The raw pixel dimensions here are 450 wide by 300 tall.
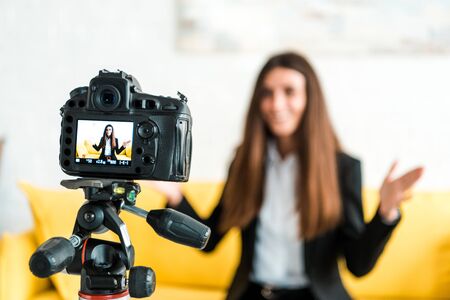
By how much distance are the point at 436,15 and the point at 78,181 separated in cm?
180

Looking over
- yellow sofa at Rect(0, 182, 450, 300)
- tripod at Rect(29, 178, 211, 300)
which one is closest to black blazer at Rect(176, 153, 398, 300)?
yellow sofa at Rect(0, 182, 450, 300)

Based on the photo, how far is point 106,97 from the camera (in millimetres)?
649

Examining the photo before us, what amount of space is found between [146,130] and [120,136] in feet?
0.10

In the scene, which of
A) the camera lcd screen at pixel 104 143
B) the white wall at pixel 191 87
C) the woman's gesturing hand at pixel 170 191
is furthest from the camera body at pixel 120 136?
the white wall at pixel 191 87

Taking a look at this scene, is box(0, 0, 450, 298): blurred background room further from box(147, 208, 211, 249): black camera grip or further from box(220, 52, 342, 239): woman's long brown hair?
box(147, 208, 211, 249): black camera grip

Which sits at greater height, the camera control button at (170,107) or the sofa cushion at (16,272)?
the camera control button at (170,107)

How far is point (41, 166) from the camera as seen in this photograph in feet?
7.04

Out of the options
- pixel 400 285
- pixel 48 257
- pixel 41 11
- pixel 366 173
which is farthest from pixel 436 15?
pixel 48 257

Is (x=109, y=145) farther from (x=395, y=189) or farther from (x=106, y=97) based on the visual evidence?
(x=395, y=189)

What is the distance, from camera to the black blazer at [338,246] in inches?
56.1

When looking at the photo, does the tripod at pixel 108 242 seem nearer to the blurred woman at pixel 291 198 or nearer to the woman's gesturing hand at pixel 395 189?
the woman's gesturing hand at pixel 395 189

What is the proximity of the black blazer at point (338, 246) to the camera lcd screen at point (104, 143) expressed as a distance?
73 cm

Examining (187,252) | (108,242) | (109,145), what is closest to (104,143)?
(109,145)

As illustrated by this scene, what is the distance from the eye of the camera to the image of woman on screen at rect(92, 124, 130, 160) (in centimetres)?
64
